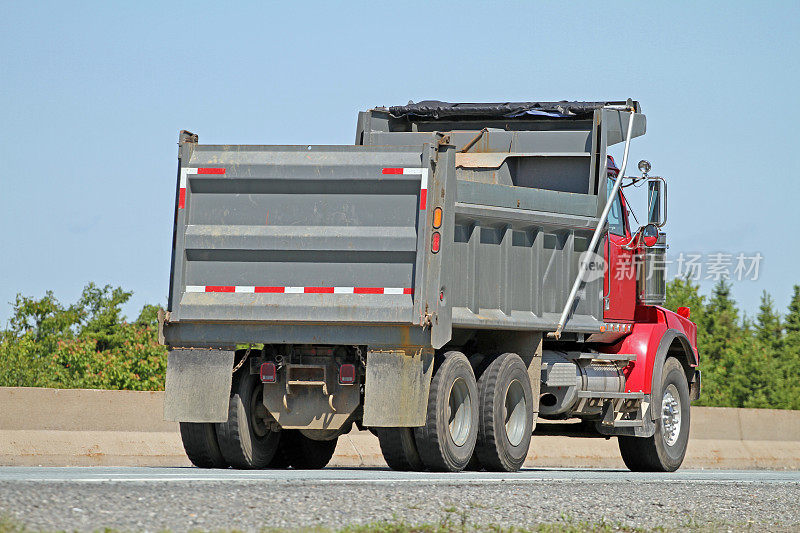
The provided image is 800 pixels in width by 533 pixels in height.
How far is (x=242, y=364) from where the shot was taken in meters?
12.5

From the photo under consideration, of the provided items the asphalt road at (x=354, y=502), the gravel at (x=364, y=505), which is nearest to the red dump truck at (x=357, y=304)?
the asphalt road at (x=354, y=502)

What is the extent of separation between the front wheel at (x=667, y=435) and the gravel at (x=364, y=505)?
4982mm

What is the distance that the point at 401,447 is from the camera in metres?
12.2

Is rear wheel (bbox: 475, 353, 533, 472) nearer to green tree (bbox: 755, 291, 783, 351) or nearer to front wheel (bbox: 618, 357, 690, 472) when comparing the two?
front wheel (bbox: 618, 357, 690, 472)

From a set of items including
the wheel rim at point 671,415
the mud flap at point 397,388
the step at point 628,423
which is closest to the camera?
the mud flap at point 397,388

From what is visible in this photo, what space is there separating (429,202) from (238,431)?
280 centimetres

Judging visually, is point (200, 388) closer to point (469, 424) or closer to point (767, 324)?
point (469, 424)

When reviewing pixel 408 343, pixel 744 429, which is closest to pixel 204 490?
pixel 408 343

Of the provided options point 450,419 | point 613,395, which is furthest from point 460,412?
point 613,395

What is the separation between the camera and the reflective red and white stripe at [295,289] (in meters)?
11.9

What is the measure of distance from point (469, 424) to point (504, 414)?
0.52 metres

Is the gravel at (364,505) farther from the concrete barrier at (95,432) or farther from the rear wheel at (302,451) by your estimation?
the concrete barrier at (95,432)

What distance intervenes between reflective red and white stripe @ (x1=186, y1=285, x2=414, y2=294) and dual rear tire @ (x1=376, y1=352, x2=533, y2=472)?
0.86 m

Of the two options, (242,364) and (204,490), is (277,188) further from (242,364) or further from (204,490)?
(204,490)
